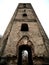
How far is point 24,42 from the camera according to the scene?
984 cm

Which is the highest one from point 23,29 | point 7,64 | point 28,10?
point 28,10

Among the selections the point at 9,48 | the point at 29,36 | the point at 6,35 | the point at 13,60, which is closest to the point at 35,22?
the point at 29,36

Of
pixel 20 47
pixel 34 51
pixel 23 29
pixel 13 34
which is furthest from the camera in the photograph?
pixel 23 29

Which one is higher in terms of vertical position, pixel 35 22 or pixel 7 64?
pixel 35 22

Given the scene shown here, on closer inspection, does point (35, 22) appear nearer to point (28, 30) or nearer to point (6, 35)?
point (28, 30)

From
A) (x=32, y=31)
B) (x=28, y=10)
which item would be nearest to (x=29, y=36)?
(x=32, y=31)

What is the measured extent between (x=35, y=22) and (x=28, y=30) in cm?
123

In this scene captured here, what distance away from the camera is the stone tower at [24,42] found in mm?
8719

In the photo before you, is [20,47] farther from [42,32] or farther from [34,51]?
[42,32]

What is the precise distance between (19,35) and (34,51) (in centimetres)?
184

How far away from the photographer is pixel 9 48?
9.30 m

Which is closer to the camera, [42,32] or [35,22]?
[42,32]

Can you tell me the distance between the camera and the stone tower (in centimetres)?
872

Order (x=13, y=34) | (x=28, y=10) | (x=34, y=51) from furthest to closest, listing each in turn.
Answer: (x=28, y=10) → (x=13, y=34) → (x=34, y=51)
